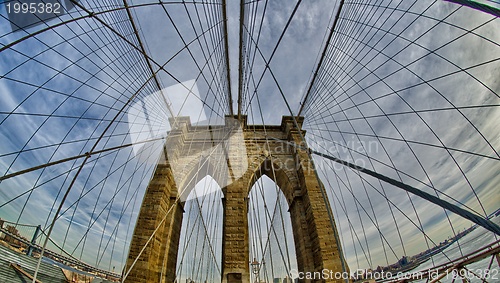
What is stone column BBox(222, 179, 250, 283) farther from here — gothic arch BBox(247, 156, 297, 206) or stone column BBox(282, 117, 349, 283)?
stone column BBox(282, 117, 349, 283)

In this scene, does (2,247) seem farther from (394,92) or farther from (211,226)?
(394,92)

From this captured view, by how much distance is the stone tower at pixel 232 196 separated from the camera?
690 centimetres

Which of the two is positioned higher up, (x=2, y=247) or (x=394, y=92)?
(x=394, y=92)

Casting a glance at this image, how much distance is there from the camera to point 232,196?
335 inches

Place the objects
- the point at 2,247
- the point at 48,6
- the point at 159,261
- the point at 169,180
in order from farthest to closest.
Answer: the point at 169,180
the point at 159,261
the point at 2,247
the point at 48,6

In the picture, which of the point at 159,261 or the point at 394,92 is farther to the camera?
the point at 159,261

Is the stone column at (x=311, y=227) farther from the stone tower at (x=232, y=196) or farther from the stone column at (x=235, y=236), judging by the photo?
the stone column at (x=235, y=236)

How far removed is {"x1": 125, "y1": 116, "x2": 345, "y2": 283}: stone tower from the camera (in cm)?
690

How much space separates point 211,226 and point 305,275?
4.19 metres

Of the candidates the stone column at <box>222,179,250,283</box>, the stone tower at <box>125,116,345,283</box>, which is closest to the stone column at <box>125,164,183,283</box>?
the stone tower at <box>125,116,345,283</box>

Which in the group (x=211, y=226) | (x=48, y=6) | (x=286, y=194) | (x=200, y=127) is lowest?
(x=211, y=226)

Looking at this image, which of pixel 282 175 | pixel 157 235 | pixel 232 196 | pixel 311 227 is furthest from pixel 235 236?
pixel 282 175

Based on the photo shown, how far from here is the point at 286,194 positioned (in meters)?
10.1

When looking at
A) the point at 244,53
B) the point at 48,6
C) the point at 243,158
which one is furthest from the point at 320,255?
the point at 48,6
